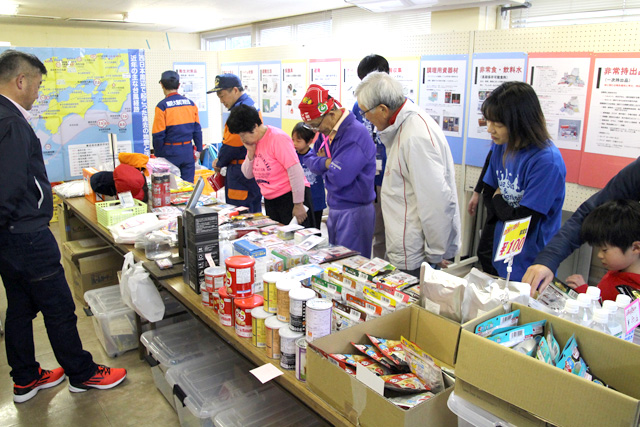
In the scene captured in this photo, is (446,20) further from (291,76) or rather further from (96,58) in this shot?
(96,58)

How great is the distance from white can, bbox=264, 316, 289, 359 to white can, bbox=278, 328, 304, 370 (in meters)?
0.03

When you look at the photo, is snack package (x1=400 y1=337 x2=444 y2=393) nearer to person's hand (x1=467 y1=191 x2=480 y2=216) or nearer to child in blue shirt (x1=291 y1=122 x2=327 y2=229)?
person's hand (x1=467 y1=191 x2=480 y2=216)

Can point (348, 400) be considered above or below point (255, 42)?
below

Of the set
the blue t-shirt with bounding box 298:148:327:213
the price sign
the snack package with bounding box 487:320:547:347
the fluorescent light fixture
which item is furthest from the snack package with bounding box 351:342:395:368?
the fluorescent light fixture

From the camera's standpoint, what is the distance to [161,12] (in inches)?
290

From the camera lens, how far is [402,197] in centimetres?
241

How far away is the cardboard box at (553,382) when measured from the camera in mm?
919

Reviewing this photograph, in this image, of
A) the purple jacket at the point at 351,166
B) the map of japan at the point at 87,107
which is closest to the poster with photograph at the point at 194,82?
the map of japan at the point at 87,107

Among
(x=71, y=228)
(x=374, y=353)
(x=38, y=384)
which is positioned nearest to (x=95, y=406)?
(x=38, y=384)

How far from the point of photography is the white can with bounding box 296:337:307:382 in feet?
A: 4.83

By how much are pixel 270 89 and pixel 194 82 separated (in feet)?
5.35

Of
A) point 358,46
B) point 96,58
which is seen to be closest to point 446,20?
point 358,46

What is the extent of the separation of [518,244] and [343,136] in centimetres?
163

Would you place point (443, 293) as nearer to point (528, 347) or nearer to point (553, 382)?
point (528, 347)
